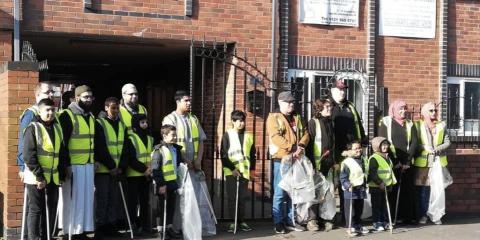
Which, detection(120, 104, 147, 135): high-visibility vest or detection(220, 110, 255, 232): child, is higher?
detection(120, 104, 147, 135): high-visibility vest

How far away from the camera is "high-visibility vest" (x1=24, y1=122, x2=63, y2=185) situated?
6762mm

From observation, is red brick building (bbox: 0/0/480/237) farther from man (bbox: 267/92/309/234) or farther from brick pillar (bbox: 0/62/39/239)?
brick pillar (bbox: 0/62/39/239)

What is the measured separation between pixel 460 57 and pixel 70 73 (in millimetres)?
10611

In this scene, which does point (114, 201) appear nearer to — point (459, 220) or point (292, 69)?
point (292, 69)

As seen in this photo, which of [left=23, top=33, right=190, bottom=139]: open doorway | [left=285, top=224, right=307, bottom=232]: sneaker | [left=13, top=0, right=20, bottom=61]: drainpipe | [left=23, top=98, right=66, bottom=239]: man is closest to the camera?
[left=23, top=98, right=66, bottom=239]: man

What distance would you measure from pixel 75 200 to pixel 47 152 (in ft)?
2.39

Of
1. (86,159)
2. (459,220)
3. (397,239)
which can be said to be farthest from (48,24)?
(459,220)

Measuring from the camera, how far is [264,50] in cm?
1002

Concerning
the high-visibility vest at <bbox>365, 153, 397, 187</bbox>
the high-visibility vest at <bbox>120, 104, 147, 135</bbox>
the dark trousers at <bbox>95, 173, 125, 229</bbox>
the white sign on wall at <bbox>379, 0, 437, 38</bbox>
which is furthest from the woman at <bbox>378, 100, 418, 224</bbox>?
the dark trousers at <bbox>95, 173, 125, 229</bbox>

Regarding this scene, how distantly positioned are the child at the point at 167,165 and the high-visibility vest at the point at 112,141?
455mm

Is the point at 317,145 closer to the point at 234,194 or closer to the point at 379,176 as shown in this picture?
the point at 379,176

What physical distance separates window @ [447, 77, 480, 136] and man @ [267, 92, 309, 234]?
3942mm

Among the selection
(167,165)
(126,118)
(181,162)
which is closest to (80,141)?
(126,118)

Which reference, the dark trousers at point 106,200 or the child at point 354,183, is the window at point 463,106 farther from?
the dark trousers at point 106,200
